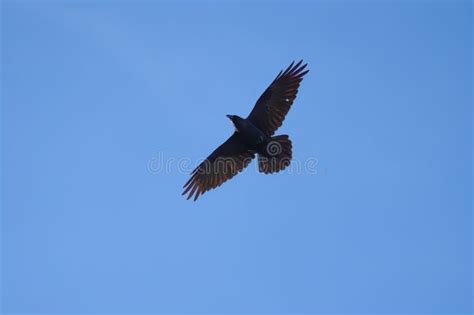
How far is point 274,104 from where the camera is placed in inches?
558

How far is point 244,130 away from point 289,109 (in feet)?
4.69

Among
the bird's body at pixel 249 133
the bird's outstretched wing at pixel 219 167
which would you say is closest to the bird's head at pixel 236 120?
the bird's body at pixel 249 133

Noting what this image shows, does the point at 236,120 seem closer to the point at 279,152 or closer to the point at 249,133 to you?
the point at 249,133

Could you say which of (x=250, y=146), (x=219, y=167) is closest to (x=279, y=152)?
(x=250, y=146)

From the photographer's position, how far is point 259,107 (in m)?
14.2

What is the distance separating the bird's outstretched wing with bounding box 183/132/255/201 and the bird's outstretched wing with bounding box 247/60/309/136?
747mm

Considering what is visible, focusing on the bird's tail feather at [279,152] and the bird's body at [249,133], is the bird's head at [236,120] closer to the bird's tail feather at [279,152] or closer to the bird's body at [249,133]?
the bird's body at [249,133]

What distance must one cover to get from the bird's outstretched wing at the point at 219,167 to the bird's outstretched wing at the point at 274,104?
0.75 meters

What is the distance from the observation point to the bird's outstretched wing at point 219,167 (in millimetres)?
14062

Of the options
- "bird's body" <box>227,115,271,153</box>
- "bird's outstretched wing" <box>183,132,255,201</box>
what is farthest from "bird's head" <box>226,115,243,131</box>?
"bird's outstretched wing" <box>183,132,255,201</box>

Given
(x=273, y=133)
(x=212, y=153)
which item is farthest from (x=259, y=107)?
(x=212, y=153)

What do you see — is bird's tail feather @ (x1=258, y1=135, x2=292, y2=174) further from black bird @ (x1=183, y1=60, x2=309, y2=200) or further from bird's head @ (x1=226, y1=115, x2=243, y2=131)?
bird's head @ (x1=226, y1=115, x2=243, y2=131)

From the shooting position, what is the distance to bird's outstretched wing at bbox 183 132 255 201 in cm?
1406

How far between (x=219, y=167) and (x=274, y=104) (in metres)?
2.05
